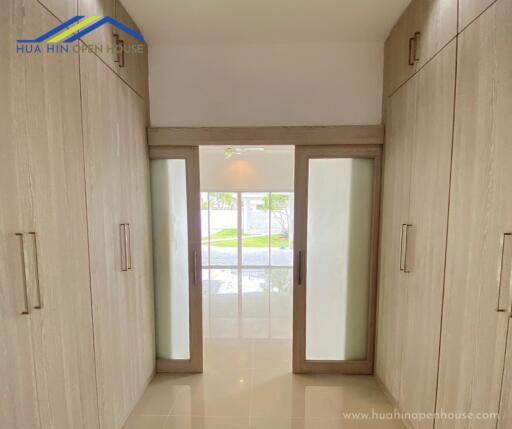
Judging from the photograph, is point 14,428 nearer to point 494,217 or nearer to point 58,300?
point 58,300

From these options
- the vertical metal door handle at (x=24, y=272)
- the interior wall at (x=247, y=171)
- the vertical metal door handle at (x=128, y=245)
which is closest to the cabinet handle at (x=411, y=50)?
→ the vertical metal door handle at (x=128, y=245)

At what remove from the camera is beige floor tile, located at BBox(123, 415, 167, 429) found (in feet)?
6.05

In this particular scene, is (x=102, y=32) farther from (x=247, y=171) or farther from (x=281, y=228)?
(x=281, y=228)

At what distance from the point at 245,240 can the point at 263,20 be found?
16.5 feet

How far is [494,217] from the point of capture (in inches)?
42.8


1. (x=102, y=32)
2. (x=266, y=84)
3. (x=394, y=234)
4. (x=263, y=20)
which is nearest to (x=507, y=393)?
(x=394, y=234)

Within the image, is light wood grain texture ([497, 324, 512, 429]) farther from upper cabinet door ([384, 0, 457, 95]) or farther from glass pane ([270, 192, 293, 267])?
glass pane ([270, 192, 293, 267])

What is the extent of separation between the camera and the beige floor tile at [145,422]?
72.6 inches

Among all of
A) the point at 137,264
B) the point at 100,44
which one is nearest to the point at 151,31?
the point at 100,44

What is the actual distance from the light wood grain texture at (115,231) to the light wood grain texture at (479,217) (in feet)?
6.42

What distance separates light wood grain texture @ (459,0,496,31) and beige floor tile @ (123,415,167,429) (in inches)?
120

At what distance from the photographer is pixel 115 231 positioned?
1711 mm

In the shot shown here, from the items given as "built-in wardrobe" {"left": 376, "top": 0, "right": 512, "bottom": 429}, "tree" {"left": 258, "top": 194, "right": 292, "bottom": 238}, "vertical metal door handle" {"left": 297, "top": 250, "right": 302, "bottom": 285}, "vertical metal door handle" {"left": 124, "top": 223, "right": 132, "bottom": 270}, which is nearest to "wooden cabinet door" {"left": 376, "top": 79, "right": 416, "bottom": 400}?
"built-in wardrobe" {"left": 376, "top": 0, "right": 512, "bottom": 429}

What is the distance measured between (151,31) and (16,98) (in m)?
1.46
